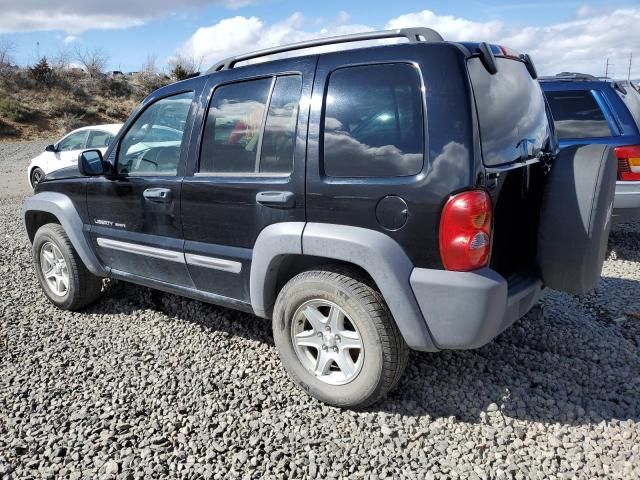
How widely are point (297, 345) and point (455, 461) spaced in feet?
3.43

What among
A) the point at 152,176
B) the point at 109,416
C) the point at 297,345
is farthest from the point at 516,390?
the point at 152,176

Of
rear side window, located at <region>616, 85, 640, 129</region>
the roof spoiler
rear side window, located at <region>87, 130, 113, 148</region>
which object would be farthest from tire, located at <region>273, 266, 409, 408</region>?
rear side window, located at <region>87, 130, 113, 148</region>

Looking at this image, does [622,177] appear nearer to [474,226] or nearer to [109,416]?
[474,226]

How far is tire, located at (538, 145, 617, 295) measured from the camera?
271 cm

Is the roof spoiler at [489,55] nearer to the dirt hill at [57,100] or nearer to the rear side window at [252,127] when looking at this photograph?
the rear side window at [252,127]

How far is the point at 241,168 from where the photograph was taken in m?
3.27

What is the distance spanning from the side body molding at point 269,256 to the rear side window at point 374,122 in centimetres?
39

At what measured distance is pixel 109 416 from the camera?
3.03 m

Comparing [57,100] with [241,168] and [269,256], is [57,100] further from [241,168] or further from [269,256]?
[269,256]

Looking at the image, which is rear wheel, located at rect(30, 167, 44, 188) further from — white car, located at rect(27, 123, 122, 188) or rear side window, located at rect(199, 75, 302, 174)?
rear side window, located at rect(199, 75, 302, 174)

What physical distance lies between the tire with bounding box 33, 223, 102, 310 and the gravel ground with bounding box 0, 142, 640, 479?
0.87 ft

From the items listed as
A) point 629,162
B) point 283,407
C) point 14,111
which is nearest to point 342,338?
point 283,407

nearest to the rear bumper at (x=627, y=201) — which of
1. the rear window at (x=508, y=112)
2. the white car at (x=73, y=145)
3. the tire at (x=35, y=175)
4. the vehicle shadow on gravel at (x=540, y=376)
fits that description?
the vehicle shadow on gravel at (x=540, y=376)

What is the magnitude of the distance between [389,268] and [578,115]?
4.48 m
